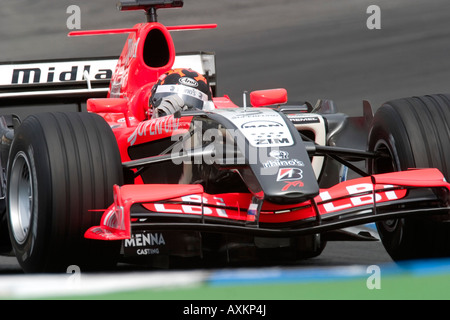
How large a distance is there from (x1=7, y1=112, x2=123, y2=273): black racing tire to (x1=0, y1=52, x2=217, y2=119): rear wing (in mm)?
4519

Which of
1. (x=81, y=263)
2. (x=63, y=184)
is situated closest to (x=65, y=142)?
(x=63, y=184)

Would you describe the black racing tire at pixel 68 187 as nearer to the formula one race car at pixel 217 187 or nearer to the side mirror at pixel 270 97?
the formula one race car at pixel 217 187

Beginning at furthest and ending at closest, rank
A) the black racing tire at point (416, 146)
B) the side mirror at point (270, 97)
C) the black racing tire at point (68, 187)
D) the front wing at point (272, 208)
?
1. the side mirror at point (270, 97)
2. the black racing tire at point (416, 146)
3. the black racing tire at point (68, 187)
4. the front wing at point (272, 208)

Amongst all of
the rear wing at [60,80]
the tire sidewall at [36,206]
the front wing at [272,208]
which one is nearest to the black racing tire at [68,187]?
the tire sidewall at [36,206]

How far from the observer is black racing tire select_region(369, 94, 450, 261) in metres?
5.32

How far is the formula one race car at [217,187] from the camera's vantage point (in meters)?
4.77

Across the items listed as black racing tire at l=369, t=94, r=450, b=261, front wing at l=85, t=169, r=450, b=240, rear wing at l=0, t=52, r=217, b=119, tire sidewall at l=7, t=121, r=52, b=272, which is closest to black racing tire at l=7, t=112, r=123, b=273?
tire sidewall at l=7, t=121, r=52, b=272

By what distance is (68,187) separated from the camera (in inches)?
194

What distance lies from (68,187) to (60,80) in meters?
5.05

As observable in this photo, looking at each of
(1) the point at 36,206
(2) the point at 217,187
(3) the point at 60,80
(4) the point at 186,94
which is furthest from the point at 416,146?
(3) the point at 60,80

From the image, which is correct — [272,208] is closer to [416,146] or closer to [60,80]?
[416,146]

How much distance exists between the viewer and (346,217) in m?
4.83

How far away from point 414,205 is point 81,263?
1.97 metres

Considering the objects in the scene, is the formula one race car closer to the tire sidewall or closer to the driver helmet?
the tire sidewall
